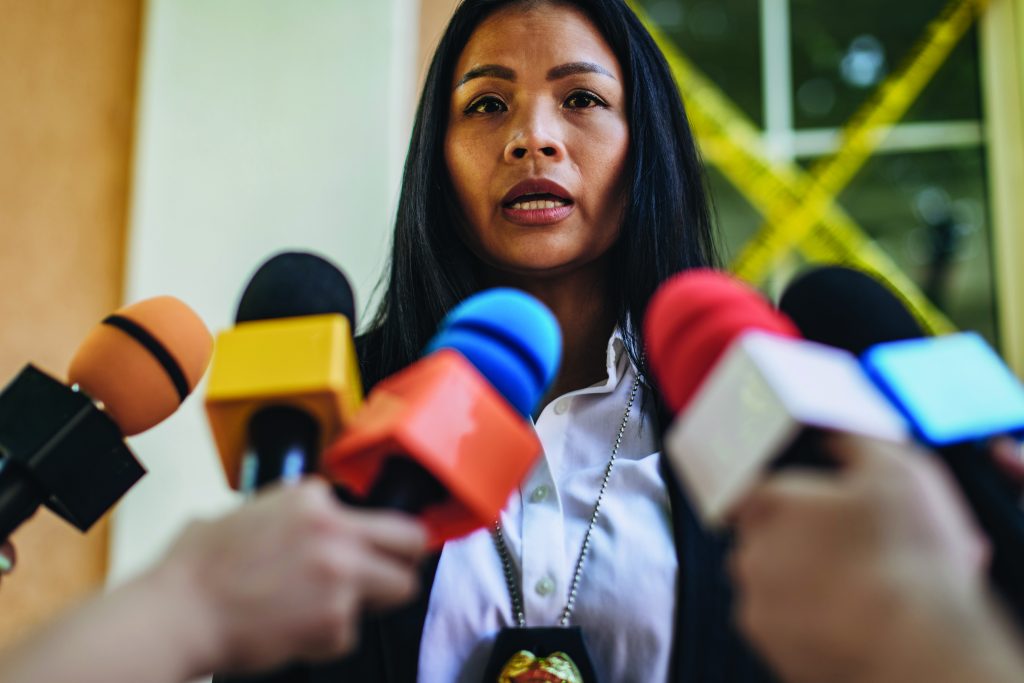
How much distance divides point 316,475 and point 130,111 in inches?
55.7

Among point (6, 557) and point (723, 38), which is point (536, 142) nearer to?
point (6, 557)

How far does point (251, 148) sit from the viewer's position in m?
1.61

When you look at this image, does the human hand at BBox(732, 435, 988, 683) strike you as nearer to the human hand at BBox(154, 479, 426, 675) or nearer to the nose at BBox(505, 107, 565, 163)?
the human hand at BBox(154, 479, 426, 675)

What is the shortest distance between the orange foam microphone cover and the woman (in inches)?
10.2

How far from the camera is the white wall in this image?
1.55 meters

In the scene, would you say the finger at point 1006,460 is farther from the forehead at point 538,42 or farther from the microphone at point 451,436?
the forehead at point 538,42

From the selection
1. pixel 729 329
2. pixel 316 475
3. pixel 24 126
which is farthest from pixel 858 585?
pixel 24 126

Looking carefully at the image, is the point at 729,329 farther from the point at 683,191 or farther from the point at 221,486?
the point at 221,486

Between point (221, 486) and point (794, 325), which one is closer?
point (794, 325)

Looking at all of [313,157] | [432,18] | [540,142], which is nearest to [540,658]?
[540,142]

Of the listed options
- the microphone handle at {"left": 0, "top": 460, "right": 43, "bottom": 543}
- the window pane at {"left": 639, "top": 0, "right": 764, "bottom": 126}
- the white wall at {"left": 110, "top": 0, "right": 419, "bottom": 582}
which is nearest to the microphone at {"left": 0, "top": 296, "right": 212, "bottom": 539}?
the microphone handle at {"left": 0, "top": 460, "right": 43, "bottom": 543}

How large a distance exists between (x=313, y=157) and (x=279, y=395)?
1.25 meters

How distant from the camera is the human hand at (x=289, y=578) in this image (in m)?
0.36

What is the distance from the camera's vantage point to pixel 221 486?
1504 mm
